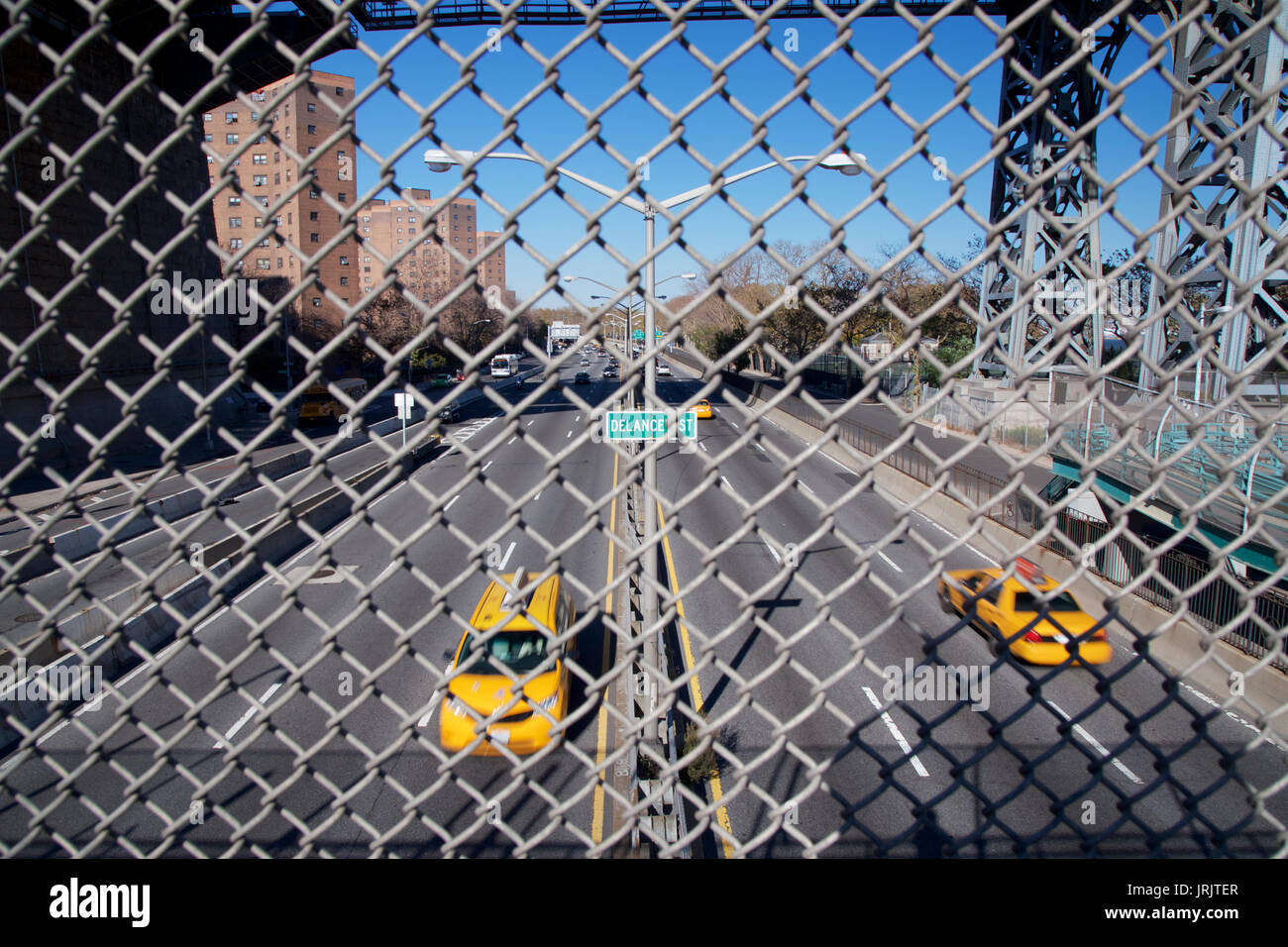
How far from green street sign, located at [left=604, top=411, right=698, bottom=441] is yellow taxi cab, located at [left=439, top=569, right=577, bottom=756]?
0.38m

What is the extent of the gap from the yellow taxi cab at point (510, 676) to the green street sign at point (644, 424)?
14.9 inches

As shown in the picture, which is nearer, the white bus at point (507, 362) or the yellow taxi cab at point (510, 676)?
the yellow taxi cab at point (510, 676)

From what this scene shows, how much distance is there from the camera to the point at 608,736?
10.1 meters

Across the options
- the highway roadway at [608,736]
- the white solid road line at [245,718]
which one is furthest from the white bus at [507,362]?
the white solid road line at [245,718]

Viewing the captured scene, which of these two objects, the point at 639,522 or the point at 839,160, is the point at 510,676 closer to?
the point at 839,160

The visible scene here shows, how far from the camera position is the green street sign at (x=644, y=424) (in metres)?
1.79

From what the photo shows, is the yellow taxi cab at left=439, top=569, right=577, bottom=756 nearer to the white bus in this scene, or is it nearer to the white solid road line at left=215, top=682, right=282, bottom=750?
the white bus

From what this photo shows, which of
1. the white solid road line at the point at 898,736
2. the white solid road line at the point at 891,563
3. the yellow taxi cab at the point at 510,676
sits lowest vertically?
the white solid road line at the point at 898,736

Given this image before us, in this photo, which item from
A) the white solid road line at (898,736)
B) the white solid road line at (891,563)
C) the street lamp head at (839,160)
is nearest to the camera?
the street lamp head at (839,160)

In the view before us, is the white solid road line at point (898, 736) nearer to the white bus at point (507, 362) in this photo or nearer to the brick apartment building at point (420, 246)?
the white bus at point (507, 362)

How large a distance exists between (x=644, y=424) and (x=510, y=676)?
27.0 inches

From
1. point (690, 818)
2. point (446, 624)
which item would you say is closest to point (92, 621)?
point (446, 624)

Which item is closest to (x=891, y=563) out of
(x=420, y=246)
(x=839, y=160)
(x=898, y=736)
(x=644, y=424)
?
(x=898, y=736)

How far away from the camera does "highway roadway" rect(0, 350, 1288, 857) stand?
1828mm
